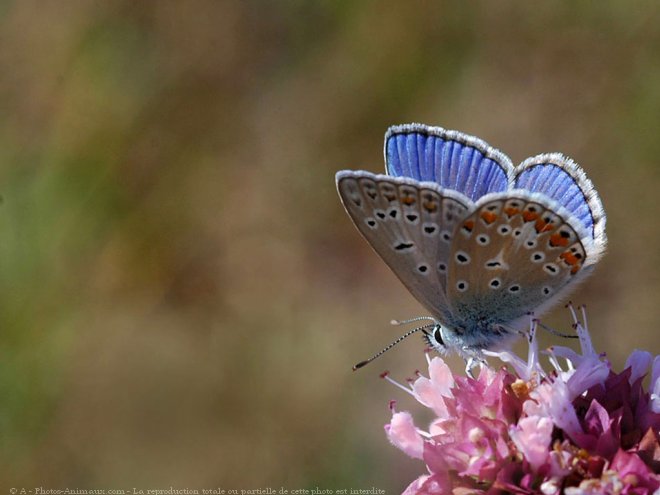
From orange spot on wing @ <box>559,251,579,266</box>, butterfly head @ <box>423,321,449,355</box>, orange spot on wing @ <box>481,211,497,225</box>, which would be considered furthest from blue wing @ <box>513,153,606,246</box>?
butterfly head @ <box>423,321,449,355</box>

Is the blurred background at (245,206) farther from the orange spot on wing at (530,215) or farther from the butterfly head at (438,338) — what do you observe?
the orange spot on wing at (530,215)

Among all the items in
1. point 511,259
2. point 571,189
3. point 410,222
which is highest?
point 571,189

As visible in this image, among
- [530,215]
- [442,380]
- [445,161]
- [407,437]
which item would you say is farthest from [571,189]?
[407,437]

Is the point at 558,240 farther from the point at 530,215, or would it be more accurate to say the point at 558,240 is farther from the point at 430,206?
the point at 430,206

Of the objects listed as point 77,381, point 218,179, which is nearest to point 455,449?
point 77,381

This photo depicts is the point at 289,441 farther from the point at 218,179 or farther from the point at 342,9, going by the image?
the point at 342,9

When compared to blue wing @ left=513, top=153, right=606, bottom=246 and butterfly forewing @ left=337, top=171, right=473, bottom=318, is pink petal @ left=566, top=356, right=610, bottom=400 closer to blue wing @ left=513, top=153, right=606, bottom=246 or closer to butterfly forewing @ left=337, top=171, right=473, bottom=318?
blue wing @ left=513, top=153, right=606, bottom=246
